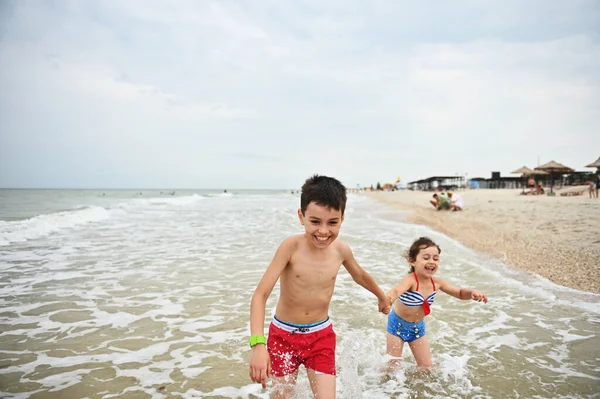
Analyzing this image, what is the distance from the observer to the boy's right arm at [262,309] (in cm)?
223

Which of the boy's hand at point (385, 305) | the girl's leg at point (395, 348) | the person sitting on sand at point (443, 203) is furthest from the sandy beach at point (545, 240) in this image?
the person sitting on sand at point (443, 203)

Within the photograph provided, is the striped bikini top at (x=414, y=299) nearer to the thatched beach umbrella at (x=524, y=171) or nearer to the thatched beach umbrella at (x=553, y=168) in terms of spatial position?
the thatched beach umbrella at (x=553, y=168)

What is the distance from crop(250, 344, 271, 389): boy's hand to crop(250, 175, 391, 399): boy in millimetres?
436

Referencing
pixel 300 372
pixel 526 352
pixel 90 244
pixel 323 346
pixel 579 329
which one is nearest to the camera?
pixel 323 346

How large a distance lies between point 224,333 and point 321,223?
105 inches

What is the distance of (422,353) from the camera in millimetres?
3684

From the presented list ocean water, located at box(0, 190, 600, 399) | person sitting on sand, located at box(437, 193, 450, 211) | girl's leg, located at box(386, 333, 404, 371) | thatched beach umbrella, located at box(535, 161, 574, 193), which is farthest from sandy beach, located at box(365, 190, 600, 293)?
thatched beach umbrella, located at box(535, 161, 574, 193)

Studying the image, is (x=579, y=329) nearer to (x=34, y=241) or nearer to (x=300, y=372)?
(x=300, y=372)

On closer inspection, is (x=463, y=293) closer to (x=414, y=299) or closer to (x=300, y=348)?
(x=414, y=299)

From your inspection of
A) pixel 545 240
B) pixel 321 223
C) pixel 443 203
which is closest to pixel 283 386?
pixel 321 223

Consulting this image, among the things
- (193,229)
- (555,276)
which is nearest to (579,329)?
(555,276)

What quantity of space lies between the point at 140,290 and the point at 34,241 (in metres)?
7.65

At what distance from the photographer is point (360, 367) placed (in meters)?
3.79

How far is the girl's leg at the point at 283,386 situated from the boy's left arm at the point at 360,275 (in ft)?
3.11
